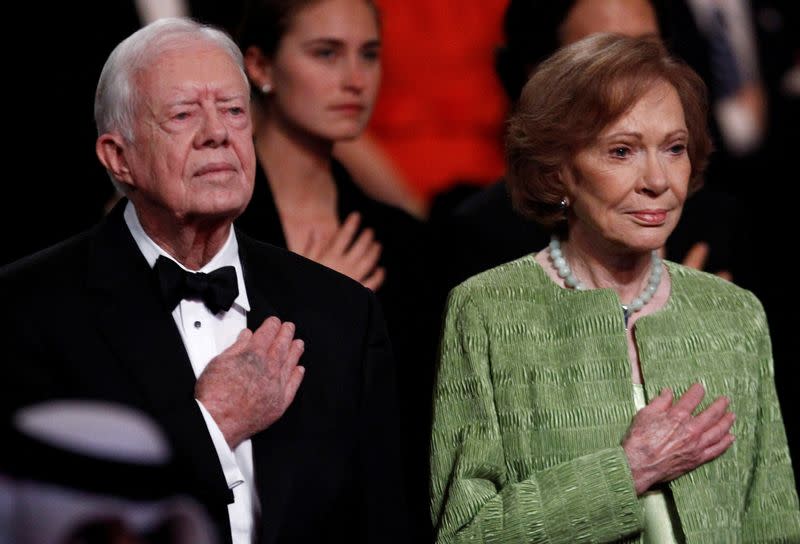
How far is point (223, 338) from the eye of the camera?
8.14 feet

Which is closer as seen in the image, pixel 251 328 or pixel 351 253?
pixel 251 328

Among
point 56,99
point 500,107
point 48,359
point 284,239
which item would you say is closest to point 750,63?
point 500,107

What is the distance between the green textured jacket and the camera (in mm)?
2459

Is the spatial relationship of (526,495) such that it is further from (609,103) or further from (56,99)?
(56,99)

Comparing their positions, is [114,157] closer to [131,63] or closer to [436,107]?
[131,63]

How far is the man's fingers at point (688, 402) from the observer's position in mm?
2557

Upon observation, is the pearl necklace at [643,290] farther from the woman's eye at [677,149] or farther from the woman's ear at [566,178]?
the woman's eye at [677,149]

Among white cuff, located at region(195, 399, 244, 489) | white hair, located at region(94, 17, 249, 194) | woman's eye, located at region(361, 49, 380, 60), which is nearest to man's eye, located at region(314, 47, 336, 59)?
woman's eye, located at region(361, 49, 380, 60)

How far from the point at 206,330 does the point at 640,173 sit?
96 cm

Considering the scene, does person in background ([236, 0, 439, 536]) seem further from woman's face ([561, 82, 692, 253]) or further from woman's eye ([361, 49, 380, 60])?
woman's face ([561, 82, 692, 253])

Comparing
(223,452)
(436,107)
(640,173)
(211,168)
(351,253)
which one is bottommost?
(223,452)

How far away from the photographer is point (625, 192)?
104 inches

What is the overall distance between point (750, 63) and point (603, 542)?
8.22 ft

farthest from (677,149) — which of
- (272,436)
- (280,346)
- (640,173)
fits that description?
(272,436)
